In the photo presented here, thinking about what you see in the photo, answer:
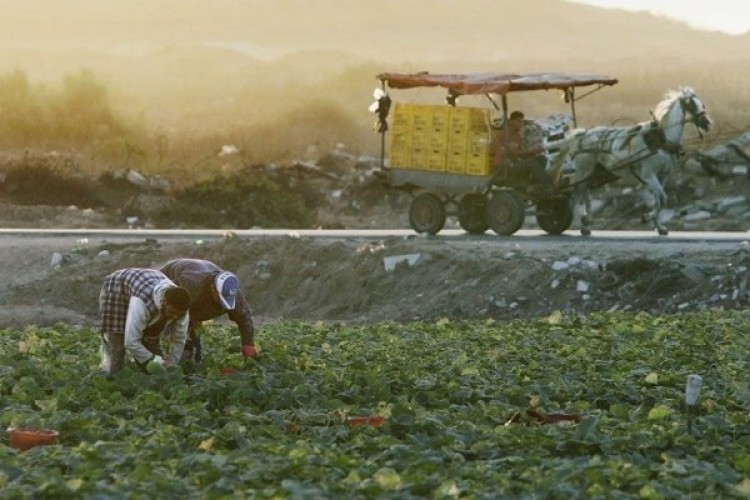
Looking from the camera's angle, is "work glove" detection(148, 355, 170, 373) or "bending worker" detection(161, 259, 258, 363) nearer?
"work glove" detection(148, 355, 170, 373)

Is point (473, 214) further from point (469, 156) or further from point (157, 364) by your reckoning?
point (157, 364)

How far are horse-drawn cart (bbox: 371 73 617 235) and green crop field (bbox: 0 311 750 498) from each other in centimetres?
1013

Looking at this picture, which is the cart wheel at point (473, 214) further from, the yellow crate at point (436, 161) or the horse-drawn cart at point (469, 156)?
the yellow crate at point (436, 161)

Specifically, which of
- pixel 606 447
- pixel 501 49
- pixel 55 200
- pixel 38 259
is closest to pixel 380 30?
pixel 501 49

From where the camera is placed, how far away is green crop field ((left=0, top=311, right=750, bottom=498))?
10211mm

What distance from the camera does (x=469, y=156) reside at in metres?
28.8

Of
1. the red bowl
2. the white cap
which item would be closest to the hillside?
the white cap

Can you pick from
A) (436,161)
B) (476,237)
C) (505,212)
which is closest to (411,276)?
(476,237)

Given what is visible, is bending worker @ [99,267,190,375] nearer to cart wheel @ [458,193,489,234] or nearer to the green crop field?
the green crop field

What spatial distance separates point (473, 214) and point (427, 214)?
822 millimetres

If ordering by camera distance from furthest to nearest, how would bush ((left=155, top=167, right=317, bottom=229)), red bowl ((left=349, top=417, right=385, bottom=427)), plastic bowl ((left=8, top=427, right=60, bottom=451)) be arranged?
1. bush ((left=155, top=167, right=317, bottom=229))
2. red bowl ((left=349, top=417, right=385, bottom=427))
3. plastic bowl ((left=8, top=427, right=60, bottom=451))

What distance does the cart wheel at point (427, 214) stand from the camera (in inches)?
1180

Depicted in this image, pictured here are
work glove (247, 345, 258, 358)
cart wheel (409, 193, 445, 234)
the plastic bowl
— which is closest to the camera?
the plastic bowl

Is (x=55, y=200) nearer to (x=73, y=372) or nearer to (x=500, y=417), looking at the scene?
(x=73, y=372)
